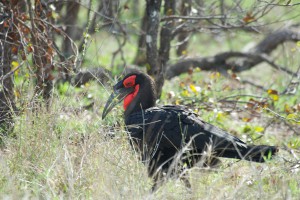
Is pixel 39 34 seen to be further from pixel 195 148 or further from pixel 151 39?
pixel 195 148

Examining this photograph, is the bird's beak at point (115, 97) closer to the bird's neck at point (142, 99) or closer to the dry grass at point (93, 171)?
the bird's neck at point (142, 99)

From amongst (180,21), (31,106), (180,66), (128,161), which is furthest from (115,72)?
(128,161)

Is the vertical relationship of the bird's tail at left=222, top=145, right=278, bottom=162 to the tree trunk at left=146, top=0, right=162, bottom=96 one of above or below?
below

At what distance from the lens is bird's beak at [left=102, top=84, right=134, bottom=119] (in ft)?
18.5

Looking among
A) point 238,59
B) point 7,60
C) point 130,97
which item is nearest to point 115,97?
point 130,97

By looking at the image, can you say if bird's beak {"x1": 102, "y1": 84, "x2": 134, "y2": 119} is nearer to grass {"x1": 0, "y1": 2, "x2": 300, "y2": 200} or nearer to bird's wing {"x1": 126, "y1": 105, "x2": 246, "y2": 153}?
grass {"x1": 0, "y1": 2, "x2": 300, "y2": 200}

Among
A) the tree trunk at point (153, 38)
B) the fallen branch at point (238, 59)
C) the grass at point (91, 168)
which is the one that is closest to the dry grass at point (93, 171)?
the grass at point (91, 168)

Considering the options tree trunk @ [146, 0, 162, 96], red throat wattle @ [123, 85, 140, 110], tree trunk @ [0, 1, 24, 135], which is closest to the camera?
tree trunk @ [0, 1, 24, 135]

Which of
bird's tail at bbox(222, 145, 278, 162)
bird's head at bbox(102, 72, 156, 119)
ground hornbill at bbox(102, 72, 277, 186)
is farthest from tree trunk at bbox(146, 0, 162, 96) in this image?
bird's tail at bbox(222, 145, 278, 162)

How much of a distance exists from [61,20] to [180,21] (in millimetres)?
1784

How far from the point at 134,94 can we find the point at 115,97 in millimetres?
→ 213

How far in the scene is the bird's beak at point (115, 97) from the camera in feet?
Result: 18.5

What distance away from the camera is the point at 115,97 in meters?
5.64

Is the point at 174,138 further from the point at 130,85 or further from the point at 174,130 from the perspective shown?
the point at 130,85
